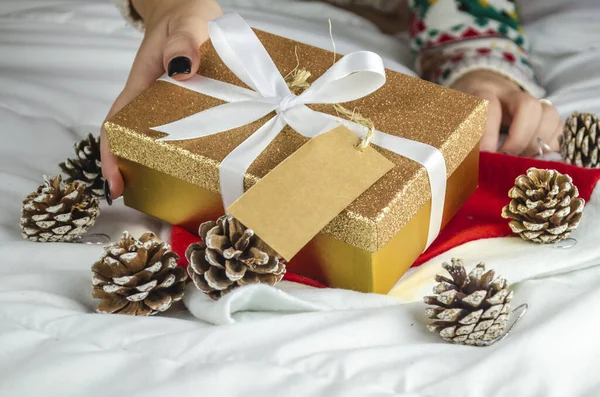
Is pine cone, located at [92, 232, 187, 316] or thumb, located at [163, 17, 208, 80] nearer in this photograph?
pine cone, located at [92, 232, 187, 316]

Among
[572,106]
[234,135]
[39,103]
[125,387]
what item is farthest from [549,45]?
[125,387]

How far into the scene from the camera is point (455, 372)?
1.85 ft

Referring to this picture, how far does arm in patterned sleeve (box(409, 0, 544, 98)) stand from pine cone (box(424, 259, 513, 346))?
0.53 m

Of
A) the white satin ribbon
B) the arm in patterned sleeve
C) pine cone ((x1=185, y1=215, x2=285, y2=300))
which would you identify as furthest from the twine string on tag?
the arm in patterned sleeve

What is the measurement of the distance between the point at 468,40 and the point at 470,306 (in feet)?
2.07

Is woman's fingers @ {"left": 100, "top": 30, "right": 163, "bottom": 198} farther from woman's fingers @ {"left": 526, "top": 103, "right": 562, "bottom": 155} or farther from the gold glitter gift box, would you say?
woman's fingers @ {"left": 526, "top": 103, "right": 562, "bottom": 155}

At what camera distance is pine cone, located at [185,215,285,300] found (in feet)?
1.99

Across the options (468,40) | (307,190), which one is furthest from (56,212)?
(468,40)

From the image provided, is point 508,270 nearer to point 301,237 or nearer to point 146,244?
point 301,237

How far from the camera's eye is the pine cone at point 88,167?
2.68 ft

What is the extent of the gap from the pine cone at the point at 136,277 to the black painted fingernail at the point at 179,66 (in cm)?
19

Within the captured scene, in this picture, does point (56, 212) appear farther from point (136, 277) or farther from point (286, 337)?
point (286, 337)

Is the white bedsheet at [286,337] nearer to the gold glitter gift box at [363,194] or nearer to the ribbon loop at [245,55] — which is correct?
the gold glitter gift box at [363,194]

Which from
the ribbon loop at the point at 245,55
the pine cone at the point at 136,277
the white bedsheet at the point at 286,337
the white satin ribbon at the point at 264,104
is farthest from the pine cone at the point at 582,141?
the pine cone at the point at 136,277
